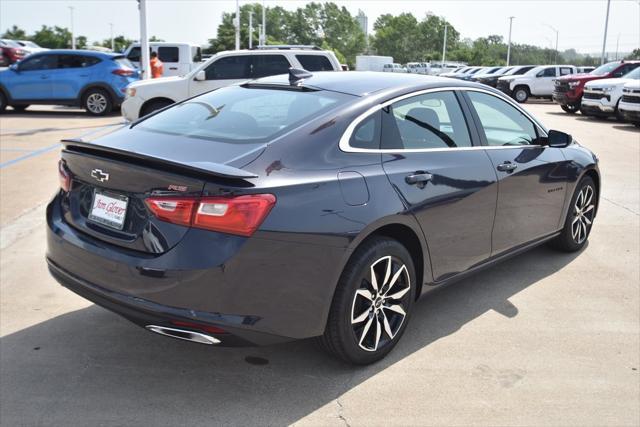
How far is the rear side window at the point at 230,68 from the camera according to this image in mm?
13578

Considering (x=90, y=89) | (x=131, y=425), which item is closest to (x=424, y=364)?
(x=131, y=425)

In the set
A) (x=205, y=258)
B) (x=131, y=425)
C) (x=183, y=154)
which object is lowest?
(x=131, y=425)

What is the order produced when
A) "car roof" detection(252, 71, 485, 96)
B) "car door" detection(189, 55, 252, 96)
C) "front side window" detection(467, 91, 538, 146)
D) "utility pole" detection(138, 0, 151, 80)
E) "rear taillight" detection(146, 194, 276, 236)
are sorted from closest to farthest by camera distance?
"rear taillight" detection(146, 194, 276, 236)
"car roof" detection(252, 71, 485, 96)
"front side window" detection(467, 91, 538, 146)
"car door" detection(189, 55, 252, 96)
"utility pole" detection(138, 0, 151, 80)

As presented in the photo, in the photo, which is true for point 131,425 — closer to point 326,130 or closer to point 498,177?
point 326,130

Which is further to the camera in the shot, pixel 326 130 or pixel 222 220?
pixel 326 130

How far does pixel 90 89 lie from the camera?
17000 millimetres

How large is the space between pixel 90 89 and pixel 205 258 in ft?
51.3

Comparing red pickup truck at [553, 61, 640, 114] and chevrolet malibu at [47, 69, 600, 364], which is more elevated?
red pickup truck at [553, 61, 640, 114]

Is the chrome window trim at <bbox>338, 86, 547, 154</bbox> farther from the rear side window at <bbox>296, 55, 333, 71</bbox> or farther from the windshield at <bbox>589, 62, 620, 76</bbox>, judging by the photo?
the windshield at <bbox>589, 62, 620, 76</bbox>

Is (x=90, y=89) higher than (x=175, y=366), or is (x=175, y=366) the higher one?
(x=90, y=89)

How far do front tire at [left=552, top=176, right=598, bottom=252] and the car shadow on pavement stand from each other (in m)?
1.72

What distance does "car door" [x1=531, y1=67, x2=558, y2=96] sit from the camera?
95.0 feet

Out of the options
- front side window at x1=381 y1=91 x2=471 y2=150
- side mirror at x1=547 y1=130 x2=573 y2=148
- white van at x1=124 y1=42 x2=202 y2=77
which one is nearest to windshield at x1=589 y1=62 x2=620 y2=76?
white van at x1=124 y1=42 x2=202 y2=77

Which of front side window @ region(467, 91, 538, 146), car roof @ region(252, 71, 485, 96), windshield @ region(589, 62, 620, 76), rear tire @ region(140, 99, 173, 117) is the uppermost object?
windshield @ region(589, 62, 620, 76)
